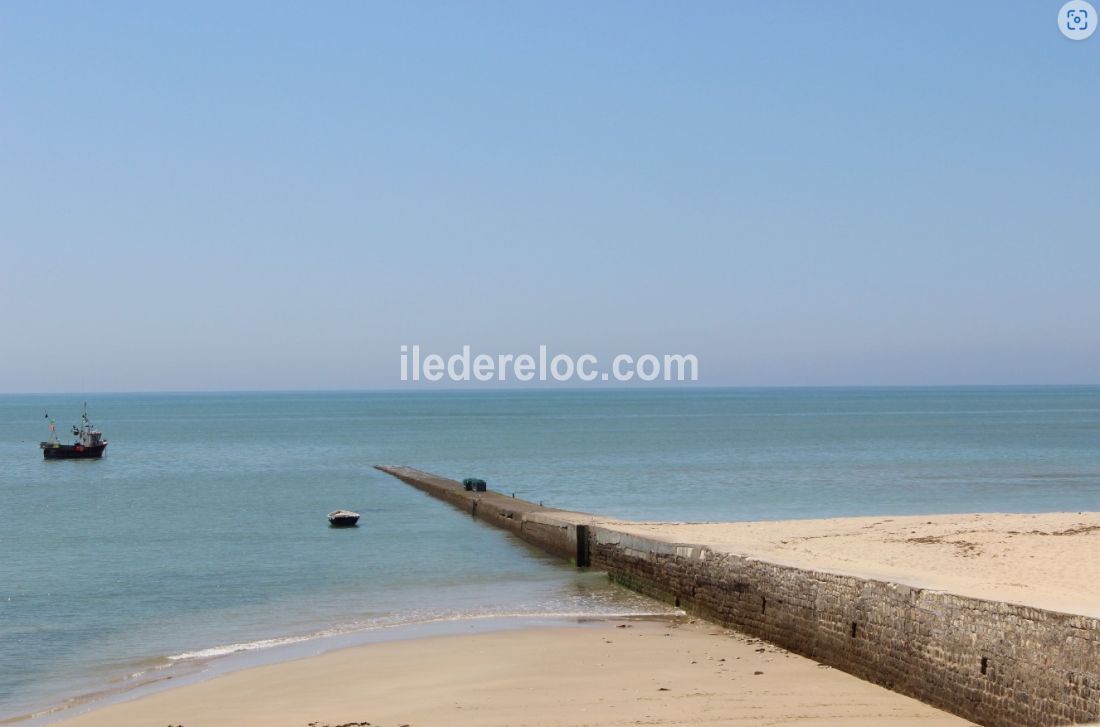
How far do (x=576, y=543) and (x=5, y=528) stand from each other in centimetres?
2200

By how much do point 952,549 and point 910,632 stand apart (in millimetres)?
7921

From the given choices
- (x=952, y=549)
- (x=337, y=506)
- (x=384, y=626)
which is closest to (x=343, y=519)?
(x=337, y=506)

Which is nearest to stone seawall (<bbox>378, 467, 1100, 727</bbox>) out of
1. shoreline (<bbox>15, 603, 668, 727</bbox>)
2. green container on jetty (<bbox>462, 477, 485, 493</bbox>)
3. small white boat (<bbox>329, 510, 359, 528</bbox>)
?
shoreline (<bbox>15, 603, 668, 727</bbox>)

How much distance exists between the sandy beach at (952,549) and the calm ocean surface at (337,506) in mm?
3277

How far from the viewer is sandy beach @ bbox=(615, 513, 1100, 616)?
15.1 meters

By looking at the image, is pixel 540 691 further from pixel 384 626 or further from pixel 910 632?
pixel 384 626

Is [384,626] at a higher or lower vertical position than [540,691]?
lower

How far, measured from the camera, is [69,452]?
76188mm

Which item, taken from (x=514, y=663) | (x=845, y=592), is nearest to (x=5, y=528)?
(x=514, y=663)

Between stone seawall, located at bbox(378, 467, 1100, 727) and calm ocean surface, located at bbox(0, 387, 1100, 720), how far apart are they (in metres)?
Result: 2.24

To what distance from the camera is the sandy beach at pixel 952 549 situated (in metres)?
15.1

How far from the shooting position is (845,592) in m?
15.9

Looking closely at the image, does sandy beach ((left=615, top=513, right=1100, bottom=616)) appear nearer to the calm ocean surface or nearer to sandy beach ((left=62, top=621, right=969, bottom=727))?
sandy beach ((left=62, top=621, right=969, bottom=727))

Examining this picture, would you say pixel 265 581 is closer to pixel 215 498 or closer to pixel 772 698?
pixel 772 698
